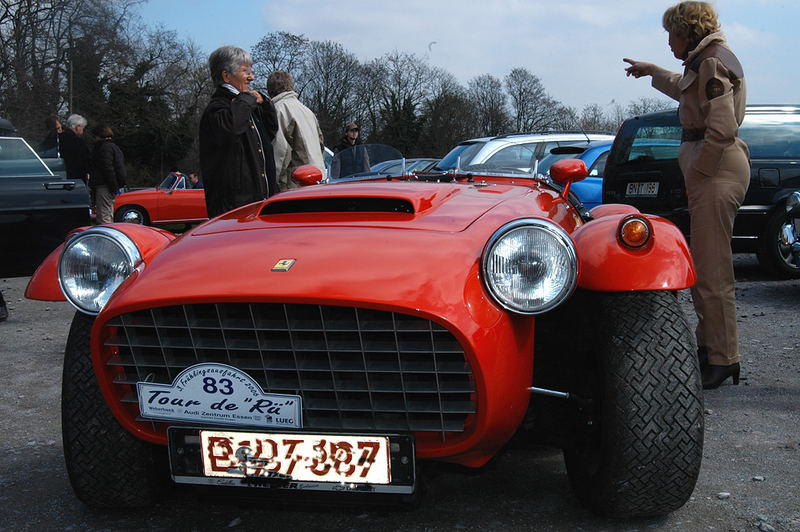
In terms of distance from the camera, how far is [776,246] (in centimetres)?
776

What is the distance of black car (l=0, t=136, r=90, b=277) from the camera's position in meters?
5.93

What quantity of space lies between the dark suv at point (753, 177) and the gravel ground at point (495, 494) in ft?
13.3

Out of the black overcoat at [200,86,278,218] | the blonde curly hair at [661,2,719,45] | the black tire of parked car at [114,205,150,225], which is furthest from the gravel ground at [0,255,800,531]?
the black tire of parked car at [114,205,150,225]

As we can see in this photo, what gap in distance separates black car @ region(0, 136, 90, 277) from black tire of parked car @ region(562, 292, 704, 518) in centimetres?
484

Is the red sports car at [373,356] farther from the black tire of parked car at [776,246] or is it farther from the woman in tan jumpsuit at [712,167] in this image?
the black tire of parked car at [776,246]

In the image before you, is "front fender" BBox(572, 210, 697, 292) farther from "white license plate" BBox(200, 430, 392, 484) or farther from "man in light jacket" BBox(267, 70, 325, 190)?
"man in light jacket" BBox(267, 70, 325, 190)

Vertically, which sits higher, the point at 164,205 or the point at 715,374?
the point at 164,205

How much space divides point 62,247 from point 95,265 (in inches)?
6.4

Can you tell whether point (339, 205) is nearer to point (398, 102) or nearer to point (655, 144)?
point (655, 144)

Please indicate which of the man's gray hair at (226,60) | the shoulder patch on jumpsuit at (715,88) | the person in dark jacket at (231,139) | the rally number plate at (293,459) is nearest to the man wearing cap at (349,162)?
the person in dark jacket at (231,139)

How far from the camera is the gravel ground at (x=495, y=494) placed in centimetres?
245

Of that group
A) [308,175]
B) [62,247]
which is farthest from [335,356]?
[308,175]

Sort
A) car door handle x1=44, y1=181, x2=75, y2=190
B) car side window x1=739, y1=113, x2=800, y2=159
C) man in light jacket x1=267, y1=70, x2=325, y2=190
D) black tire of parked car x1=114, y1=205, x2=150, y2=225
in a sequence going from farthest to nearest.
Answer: black tire of parked car x1=114, y1=205, x2=150, y2=225
car side window x1=739, y1=113, x2=800, y2=159
car door handle x1=44, y1=181, x2=75, y2=190
man in light jacket x1=267, y1=70, x2=325, y2=190

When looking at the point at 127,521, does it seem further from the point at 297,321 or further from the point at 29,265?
the point at 29,265
